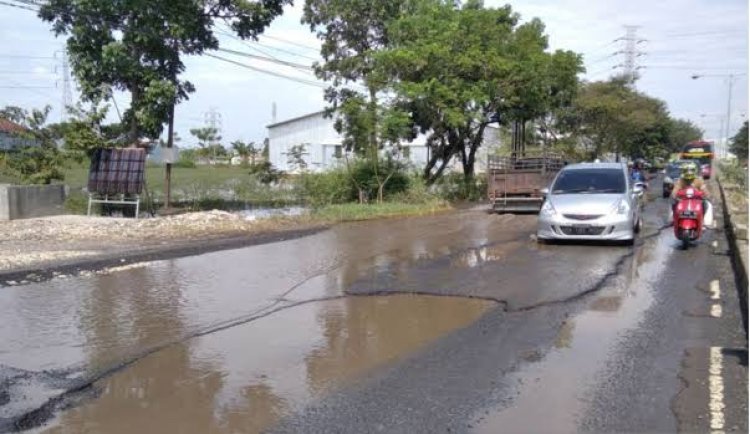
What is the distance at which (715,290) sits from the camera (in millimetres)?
9602

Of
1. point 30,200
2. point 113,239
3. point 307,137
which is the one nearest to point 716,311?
point 113,239

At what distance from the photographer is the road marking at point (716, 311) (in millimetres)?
8117

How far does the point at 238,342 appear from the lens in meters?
7.20

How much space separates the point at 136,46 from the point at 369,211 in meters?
8.38

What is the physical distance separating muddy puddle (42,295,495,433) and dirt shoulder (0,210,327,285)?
488cm

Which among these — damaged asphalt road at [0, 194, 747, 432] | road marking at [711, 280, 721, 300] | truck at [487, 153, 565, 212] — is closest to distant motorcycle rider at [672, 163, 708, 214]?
damaged asphalt road at [0, 194, 747, 432]

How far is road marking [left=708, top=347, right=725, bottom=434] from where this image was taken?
15.9 feet

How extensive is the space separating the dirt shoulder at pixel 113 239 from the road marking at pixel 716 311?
8955 mm

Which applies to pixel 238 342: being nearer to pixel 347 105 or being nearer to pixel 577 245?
pixel 577 245

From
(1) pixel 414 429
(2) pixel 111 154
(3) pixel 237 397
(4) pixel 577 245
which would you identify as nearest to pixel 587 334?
(1) pixel 414 429

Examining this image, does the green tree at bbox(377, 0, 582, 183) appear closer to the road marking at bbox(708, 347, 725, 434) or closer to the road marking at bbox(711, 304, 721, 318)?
the road marking at bbox(711, 304, 721, 318)

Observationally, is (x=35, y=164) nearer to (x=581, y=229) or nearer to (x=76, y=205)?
(x=76, y=205)

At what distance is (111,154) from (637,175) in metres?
19.6

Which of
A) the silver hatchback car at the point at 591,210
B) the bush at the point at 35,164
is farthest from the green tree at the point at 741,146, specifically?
the bush at the point at 35,164
